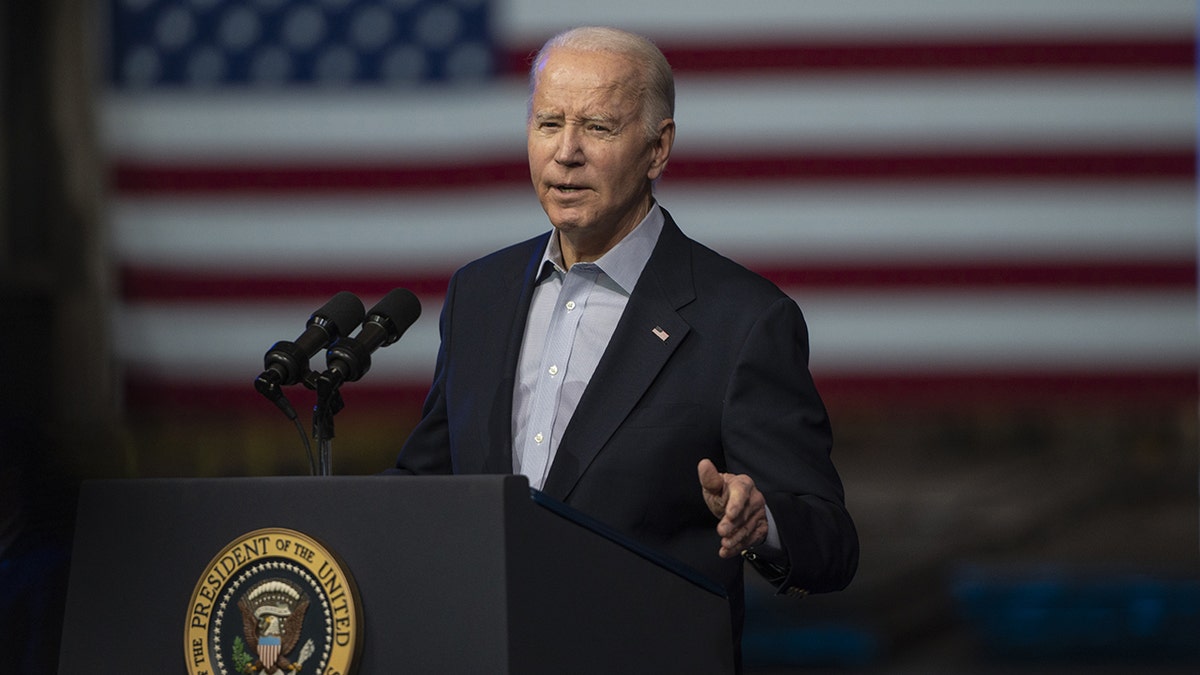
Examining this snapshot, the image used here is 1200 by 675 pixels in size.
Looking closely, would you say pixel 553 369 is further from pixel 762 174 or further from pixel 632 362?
pixel 762 174

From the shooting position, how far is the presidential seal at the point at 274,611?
3.84 ft

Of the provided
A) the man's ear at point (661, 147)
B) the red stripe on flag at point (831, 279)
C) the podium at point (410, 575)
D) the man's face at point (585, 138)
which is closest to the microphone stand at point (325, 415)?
the podium at point (410, 575)

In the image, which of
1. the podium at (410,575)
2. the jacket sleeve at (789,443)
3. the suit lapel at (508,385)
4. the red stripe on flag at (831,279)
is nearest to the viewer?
the podium at (410,575)

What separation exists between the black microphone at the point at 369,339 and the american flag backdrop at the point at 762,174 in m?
2.66

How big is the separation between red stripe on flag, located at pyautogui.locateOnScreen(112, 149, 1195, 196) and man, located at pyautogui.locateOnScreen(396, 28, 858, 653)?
97.3 inches

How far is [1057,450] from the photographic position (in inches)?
218

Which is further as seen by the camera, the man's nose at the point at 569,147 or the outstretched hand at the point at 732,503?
the man's nose at the point at 569,147

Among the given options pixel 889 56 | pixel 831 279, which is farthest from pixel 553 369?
pixel 889 56

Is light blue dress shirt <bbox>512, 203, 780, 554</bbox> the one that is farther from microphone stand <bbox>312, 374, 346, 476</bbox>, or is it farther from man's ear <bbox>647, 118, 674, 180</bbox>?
microphone stand <bbox>312, 374, 346, 476</bbox>

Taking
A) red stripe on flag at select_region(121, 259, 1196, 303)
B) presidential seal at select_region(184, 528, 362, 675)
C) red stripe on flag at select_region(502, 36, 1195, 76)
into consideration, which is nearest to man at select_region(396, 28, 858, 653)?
presidential seal at select_region(184, 528, 362, 675)

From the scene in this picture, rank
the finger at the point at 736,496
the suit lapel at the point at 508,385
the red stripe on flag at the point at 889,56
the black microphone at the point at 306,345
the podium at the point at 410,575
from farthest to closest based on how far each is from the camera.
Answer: the red stripe on flag at the point at 889,56 < the suit lapel at the point at 508,385 < the black microphone at the point at 306,345 < the finger at the point at 736,496 < the podium at the point at 410,575

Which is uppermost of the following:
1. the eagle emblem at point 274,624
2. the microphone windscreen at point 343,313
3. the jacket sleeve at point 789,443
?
the microphone windscreen at point 343,313

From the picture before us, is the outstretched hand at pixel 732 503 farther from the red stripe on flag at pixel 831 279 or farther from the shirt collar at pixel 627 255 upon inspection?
the red stripe on flag at pixel 831 279

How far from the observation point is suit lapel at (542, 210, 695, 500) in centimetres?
155
